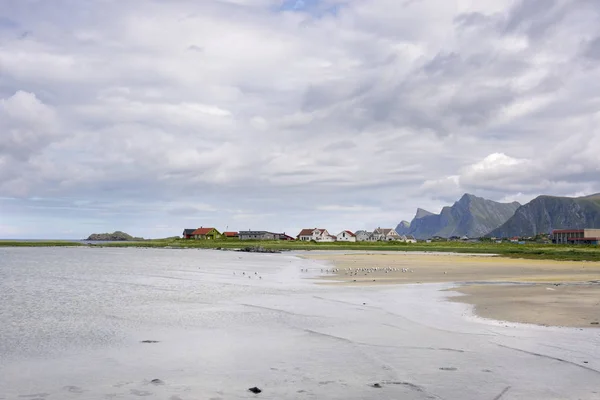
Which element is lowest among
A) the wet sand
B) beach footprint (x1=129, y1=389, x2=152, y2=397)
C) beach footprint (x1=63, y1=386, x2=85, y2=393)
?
beach footprint (x1=63, y1=386, x2=85, y2=393)

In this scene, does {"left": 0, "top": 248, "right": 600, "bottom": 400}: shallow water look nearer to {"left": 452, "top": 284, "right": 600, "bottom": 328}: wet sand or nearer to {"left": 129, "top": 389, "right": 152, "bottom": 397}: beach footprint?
{"left": 129, "top": 389, "right": 152, "bottom": 397}: beach footprint

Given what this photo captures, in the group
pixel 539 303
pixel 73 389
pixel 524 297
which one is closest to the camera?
pixel 73 389

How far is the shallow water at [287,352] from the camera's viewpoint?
13.2 meters

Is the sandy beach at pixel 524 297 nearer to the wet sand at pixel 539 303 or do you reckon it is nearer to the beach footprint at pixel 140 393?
the wet sand at pixel 539 303

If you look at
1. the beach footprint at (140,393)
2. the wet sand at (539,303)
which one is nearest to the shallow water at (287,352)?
the beach footprint at (140,393)

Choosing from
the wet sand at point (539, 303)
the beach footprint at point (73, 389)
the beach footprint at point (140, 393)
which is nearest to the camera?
the beach footprint at point (140, 393)

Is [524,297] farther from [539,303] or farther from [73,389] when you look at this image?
[73,389]

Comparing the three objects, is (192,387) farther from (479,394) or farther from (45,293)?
(45,293)

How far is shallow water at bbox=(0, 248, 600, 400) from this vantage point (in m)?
13.2

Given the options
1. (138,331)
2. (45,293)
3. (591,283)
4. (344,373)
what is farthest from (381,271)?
(344,373)

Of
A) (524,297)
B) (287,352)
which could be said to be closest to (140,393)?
(287,352)

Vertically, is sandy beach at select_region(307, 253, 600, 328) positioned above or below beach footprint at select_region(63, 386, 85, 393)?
above

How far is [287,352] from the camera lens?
17703mm

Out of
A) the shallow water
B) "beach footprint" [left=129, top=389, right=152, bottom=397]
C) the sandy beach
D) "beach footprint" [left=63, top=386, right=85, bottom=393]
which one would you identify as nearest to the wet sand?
the sandy beach
